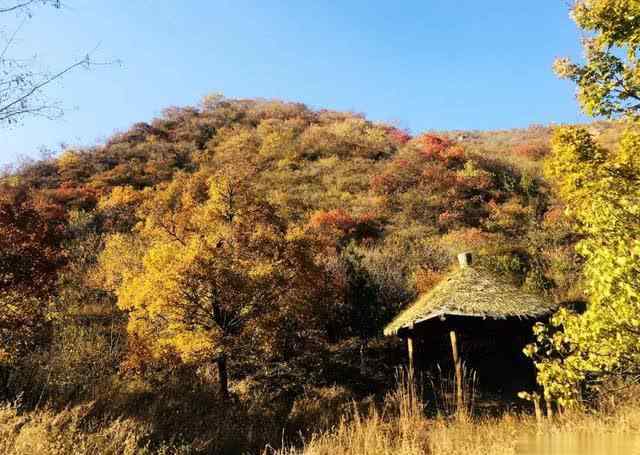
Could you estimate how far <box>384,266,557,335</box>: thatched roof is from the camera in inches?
478

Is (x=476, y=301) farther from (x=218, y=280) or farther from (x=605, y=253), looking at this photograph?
(x=605, y=253)

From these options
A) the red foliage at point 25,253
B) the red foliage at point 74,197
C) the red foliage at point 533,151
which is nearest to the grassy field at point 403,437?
the red foliage at point 25,253

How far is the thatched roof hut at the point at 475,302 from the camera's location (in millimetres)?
12132

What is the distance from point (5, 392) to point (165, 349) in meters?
3.65

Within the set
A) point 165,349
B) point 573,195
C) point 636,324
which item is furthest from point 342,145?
point 636,324

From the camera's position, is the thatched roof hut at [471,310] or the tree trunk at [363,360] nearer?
the thatched roof hut at [471,310]

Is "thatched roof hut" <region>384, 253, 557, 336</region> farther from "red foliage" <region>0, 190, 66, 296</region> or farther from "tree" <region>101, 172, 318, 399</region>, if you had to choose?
→ "red foliage" <region>0, 190, 66, 296</region>

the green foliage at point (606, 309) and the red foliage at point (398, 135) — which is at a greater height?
the red foliage at point (398, 135)

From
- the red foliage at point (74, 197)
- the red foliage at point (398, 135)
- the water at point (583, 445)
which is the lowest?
the water at point (583, 445)

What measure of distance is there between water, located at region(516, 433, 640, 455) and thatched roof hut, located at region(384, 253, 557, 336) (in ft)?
23.1

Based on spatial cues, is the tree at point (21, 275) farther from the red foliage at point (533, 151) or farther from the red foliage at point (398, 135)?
the red foliage at point (533, 151)

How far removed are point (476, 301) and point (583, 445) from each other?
27.0 ft

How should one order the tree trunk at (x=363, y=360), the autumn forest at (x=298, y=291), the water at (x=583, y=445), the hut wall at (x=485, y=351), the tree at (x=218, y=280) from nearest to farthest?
the water at (x=583, y=445), the autumn forest at (x=298, y=291), the tree at (x=218, y=280), the hut wall at (x=485, y=351), the tree trunk at (x=363, y=360)

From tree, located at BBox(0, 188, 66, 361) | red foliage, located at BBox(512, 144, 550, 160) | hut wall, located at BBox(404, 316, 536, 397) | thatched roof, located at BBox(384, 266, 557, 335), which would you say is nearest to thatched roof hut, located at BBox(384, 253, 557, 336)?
thatched roof, located at BBox(384, 266, 557, 335)
